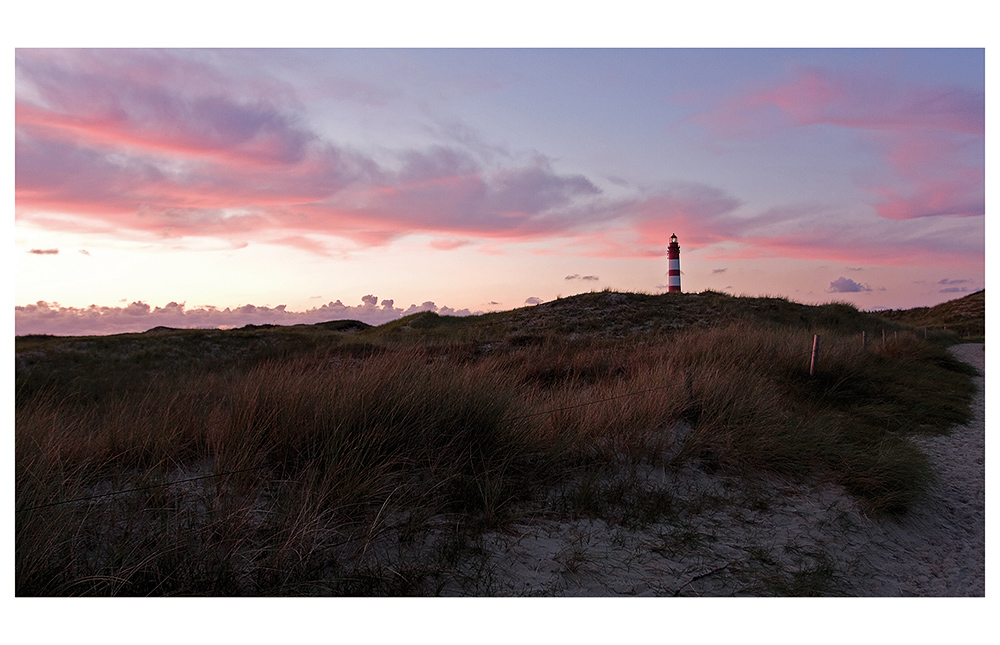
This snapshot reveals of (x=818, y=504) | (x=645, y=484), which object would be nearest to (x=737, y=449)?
(x=818, y=504)

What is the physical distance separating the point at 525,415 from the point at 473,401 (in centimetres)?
50

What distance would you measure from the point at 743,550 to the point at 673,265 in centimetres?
2825

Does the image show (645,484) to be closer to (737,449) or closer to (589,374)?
(737,449)

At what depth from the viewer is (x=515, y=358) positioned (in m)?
10.2

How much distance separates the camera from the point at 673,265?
98.8 ft

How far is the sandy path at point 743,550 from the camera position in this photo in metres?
3.01

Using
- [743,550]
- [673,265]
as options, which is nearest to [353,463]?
[743,550]

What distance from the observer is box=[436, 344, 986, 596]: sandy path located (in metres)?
3.01

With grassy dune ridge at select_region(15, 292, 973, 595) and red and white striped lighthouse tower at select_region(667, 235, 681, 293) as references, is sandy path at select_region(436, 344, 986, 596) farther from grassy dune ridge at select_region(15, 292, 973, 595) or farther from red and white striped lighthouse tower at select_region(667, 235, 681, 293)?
red and white striped lighthouse tower at select_region(667, 235, 681, 293)

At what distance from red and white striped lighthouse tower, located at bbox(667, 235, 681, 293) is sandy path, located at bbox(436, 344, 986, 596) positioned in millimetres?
25216

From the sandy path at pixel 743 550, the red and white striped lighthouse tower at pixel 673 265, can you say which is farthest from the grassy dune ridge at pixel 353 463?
the red and white striped lighthouse tower at pixel 673 265

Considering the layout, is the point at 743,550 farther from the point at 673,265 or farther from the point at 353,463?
the point at 673,265

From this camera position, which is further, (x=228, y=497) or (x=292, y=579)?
(x=228, y=497)

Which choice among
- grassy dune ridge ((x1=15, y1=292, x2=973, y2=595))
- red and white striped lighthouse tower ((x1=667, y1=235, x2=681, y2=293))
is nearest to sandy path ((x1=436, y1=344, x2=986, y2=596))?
grassy dune ridge ((x1=15, y1=292, x2=973, y2=595))
